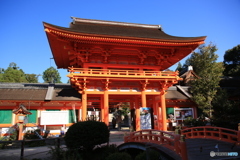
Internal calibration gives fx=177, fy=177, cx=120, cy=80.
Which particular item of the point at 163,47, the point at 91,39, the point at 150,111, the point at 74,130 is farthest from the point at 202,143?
the point at 91,39

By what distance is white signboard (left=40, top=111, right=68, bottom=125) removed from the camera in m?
15.2

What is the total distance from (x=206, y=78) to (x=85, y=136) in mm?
13674

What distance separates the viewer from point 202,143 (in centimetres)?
917

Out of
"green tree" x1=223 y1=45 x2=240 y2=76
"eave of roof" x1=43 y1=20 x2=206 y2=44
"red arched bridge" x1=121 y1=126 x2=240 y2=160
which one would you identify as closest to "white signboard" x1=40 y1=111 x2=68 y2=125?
"eave of roof" x1=43 y1=20 x2=206 y2=44

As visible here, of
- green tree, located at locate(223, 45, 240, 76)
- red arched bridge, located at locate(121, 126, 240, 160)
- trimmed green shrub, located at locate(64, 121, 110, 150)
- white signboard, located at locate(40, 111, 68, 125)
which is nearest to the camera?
red arched bridge, located at locate(121, 126, 240, 160)

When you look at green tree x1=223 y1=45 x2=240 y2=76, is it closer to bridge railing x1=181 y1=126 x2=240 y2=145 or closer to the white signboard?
bridge railing x1=181 y1=126 x2=240 y2=145

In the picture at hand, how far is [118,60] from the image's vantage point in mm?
17281

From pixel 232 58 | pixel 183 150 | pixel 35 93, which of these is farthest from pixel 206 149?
pixel 232 58

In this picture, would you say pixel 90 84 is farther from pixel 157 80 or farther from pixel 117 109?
pixel 117 109

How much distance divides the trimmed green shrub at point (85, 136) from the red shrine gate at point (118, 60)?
5.91 meters

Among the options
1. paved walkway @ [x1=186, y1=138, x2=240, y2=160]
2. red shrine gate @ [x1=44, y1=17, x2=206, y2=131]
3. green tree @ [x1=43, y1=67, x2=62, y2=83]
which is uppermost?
green tree @ [x1=43, y1=67, x2=62, y2=83]

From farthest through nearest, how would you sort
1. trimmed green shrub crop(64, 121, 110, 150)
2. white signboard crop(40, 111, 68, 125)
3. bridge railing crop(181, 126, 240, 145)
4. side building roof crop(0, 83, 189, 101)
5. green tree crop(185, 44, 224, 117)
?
1. green tree crop(185, 44, 224, 117)
2. side building roof crop(0, 83, 189, 101)
3. white signboard crop(40, 111, 68, 125)
4. trimmed green shrub crop(64, 121, 110, 150)
5. bridge railing crop(181, 126, 240, 145)

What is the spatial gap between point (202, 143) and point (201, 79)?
1005cm

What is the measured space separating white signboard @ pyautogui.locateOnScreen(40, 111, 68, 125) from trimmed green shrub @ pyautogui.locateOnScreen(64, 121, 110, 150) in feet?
22.4
